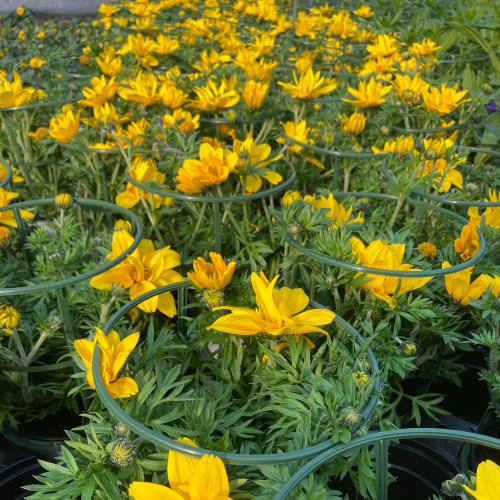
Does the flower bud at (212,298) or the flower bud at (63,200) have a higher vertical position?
the flower bud at (63,200)

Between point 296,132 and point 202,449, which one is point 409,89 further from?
point 202,449

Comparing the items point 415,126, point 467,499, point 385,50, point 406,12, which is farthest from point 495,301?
point 406,12

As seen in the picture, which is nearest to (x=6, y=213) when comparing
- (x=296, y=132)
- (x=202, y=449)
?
(x=296, y=132)

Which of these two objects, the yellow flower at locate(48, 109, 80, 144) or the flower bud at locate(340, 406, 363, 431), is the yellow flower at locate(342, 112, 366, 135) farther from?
the flower bud at locate(340, 406, 363, 431)

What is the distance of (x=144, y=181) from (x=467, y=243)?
0.76 meters

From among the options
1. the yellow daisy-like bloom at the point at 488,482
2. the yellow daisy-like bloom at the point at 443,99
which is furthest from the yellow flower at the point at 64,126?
the yellow daisy-like bloom at the point at 488,482

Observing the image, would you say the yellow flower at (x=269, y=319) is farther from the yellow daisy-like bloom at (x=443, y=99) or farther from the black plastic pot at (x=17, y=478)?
the yellow daisy-like bloom at (x=443, y=99)

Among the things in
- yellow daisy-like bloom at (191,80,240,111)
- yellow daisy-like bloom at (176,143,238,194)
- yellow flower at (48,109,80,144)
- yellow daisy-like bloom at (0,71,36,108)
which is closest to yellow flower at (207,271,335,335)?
yellow daisy-like bloom at (176,143,238,194)

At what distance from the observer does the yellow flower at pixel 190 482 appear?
482mm

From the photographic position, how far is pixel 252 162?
1.19 m

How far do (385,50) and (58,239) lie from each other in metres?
1.59

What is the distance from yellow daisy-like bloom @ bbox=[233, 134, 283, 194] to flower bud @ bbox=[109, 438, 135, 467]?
707 millimetres

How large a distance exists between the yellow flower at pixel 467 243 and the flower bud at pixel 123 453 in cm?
76

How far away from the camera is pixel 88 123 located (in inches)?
60.9
